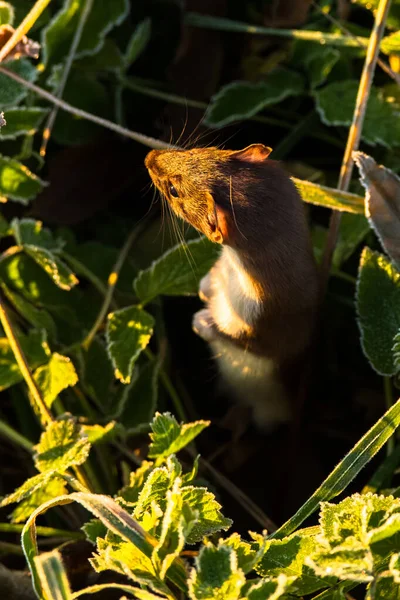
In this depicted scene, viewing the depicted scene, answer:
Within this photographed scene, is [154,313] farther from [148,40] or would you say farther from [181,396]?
[148,40]

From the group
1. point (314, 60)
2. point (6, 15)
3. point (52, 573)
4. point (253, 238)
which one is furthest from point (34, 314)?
point (314, 60)

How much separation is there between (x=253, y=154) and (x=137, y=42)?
773mm

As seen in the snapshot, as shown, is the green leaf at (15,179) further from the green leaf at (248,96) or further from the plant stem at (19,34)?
the green leaf at (248,96)

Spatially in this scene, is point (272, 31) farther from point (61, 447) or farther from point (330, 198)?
point (61, 447)

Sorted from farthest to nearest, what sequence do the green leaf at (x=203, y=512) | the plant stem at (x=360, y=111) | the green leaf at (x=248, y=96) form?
the green leaf at (x=248, y=96) → the plant stem at (x=360, y=111) → the green leaf at (x=203, y=512)

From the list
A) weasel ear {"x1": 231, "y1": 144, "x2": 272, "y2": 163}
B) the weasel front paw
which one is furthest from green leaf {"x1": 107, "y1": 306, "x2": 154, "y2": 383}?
weasel ear {"x1": 231, "y1": 144, "x2": 272, "y2": 163}

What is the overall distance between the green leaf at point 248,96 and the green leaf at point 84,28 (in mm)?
355

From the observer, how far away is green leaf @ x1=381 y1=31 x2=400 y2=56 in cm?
206

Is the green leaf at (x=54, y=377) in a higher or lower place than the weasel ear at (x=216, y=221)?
lower

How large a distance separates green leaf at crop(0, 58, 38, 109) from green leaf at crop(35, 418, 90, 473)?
2.76 ft

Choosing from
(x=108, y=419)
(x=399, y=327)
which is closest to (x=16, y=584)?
(x=108, y=419)

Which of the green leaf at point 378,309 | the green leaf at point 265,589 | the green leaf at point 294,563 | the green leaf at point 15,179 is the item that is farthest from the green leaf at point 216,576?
the green leaf at point 15,179

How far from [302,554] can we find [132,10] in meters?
1.90

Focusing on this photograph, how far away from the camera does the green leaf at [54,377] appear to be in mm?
1735
